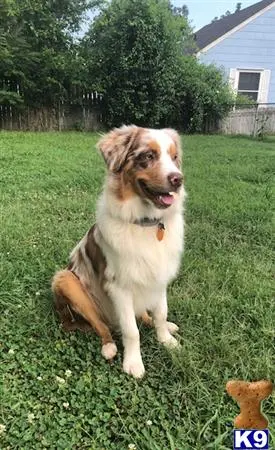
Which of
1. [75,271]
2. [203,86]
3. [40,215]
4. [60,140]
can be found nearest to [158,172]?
[75,271]

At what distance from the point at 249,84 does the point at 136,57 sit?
7163 millimetres

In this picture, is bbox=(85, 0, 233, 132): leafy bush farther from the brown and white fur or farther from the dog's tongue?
the dog's tongue

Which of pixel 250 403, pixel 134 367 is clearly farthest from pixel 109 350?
pixel 250 403

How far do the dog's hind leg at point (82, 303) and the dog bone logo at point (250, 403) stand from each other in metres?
0.92

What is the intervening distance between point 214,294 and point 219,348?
0.62m

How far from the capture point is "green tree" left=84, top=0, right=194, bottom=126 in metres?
12.5

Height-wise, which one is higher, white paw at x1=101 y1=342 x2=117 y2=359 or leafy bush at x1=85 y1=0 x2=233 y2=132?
leafy bush at x1=85 y1=0 x2=233 y2=132

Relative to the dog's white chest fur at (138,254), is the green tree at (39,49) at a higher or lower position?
higher

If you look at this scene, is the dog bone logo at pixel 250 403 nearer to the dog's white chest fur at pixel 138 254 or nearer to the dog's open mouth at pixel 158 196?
the dog's white chest fur at pixel 138 254

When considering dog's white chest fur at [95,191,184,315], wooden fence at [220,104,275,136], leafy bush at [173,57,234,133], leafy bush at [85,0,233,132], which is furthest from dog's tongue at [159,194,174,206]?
wooden fence at [220,104,275,136]

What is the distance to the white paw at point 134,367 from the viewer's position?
2475mm

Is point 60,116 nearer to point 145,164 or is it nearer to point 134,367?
point 145,164

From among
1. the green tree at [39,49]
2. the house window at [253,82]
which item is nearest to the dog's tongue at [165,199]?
the green tree at [39,49]

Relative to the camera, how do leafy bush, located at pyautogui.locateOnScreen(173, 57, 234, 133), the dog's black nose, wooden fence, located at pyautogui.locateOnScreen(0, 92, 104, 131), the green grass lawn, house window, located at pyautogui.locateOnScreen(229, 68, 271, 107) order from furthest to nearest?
house window, located at pyautogui.locateOnScreen(229, 68, 271, 107), leafy bush, located at pyautogui.locateOnScreen(173, 57, 234, 133), wooden fence, located at pyautogui.locateOnScreen(0, 92, 104, 131), the dog's black nose, the green grass lawn
